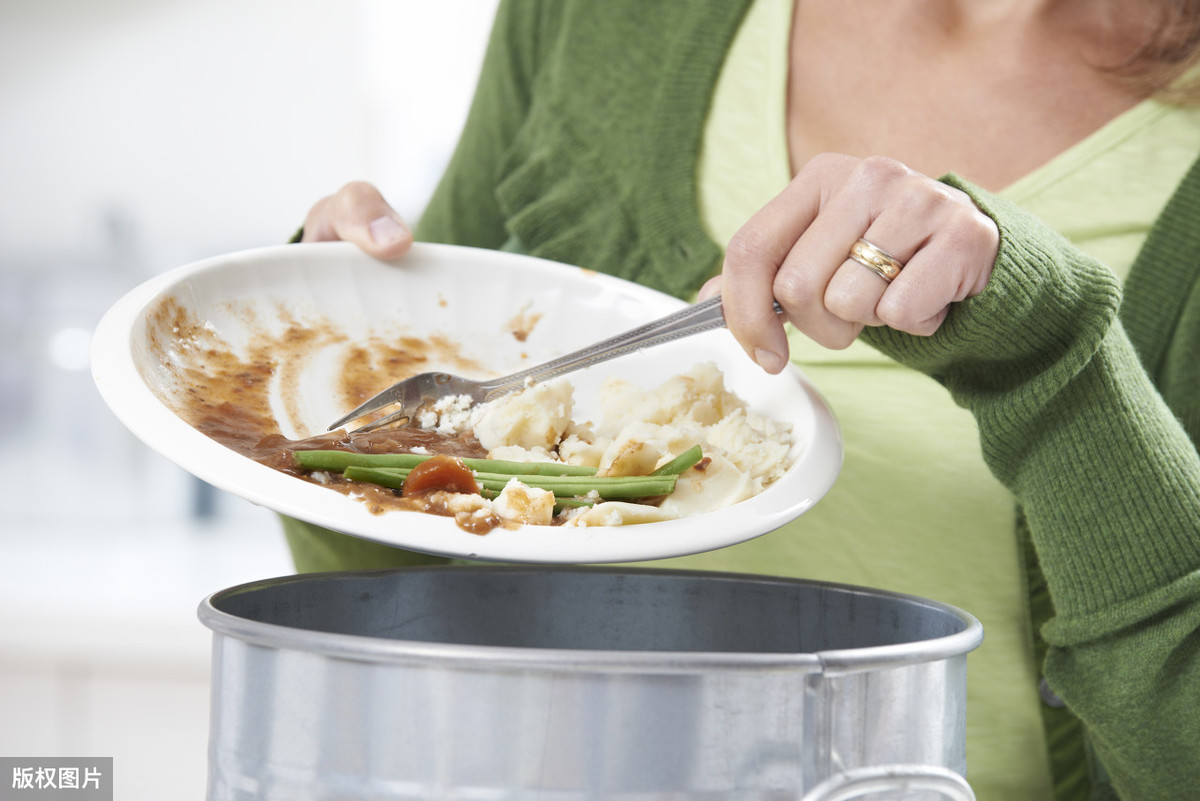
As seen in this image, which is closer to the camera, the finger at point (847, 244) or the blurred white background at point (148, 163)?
the finger at point (847, 244)

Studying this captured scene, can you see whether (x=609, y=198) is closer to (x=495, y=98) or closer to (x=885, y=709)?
(x=495, y=98)

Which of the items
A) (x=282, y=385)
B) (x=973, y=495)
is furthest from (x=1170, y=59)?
(x=282, y=385)

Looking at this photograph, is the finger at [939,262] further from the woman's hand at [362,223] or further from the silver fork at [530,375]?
the woman's hand at [362,223]

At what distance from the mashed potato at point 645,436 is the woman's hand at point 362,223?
15 centimetres

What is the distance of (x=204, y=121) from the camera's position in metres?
2.80

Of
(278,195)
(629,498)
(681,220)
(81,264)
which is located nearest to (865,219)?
(629,498)

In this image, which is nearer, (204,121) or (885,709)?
(885,709)

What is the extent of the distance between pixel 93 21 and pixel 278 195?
2.32 feet

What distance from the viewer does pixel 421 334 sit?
0.75 metres

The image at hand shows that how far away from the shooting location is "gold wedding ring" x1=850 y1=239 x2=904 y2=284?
0.51 metres

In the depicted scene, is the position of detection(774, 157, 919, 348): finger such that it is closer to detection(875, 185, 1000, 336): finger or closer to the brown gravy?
detection(875, 185, 1000, 336): finger

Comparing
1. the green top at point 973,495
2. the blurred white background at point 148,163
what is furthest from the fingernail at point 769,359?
the blurred white background at point 148,163

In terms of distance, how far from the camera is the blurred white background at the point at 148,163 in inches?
108

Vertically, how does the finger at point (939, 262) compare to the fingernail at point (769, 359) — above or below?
above
